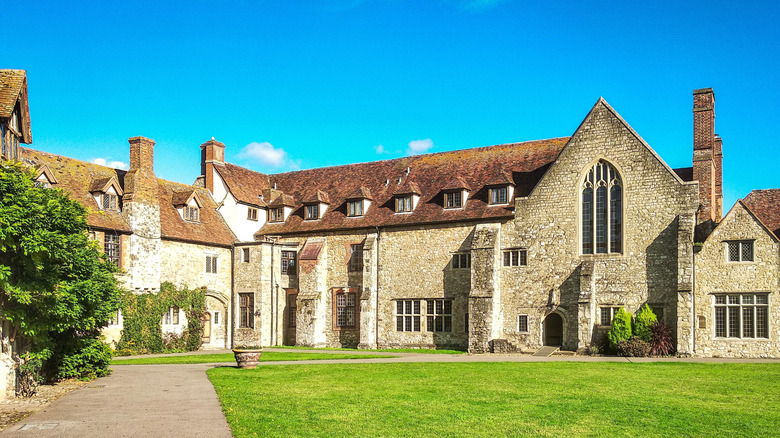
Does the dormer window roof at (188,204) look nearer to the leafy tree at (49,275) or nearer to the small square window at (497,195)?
the small square window at (497,195)

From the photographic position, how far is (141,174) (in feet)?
127

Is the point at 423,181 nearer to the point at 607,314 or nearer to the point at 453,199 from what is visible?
the point at 453,199

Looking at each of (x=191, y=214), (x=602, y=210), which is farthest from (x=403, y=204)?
(x=191, y=214)

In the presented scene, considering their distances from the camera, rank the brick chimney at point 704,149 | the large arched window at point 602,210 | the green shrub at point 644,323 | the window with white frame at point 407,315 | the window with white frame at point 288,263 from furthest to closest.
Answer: the window with white frame at point 288,263 < the window with white frame at point 407,315 < the large arched window at point 602,210 < the brick chimney at point 704,149 < the green shrub at point 644,323

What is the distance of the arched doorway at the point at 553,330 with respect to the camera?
36.8m

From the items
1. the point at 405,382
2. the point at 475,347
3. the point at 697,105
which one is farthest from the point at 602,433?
the point at 697,105

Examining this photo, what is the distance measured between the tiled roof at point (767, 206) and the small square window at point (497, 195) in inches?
461

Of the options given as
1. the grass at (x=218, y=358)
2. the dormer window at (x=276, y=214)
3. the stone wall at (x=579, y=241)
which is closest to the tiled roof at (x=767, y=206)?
the stone wall at (x=579, y=241)

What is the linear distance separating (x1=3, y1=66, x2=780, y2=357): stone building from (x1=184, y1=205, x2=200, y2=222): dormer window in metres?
0.09

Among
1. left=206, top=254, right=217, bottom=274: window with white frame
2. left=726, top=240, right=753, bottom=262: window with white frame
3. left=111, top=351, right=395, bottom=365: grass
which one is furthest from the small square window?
left=206, top=254, right=217, bottom=274: window with white frame

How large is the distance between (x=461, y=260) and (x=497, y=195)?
403cm

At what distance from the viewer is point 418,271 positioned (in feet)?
132

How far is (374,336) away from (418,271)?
4.55m

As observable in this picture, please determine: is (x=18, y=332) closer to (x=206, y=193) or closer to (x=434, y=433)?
(x=434, y=433)
